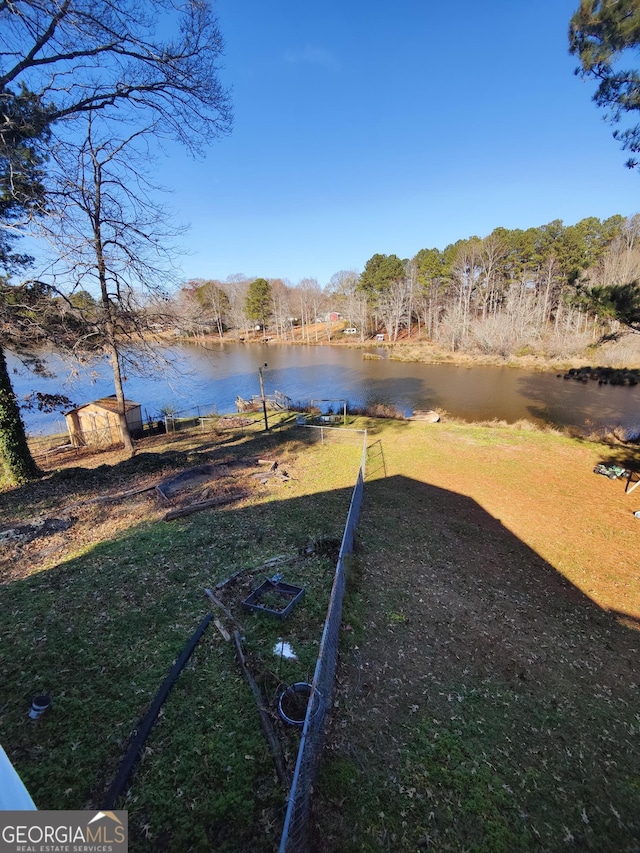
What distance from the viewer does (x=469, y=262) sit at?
48219mm

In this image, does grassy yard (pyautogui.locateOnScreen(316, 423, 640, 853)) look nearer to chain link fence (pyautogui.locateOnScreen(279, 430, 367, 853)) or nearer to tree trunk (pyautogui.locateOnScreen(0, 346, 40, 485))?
chain link fence (pyautogui.locateOnScreen(279, 430, 367, 853))

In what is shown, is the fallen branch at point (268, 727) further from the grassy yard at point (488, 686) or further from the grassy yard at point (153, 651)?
the grassy yard at point (488, 686)

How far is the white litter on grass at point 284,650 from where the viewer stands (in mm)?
4875

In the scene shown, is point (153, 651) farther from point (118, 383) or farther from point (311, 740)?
point (118, 383)

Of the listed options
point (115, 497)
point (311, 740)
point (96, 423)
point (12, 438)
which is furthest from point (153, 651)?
point (96, 423)

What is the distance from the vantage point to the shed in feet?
55.3

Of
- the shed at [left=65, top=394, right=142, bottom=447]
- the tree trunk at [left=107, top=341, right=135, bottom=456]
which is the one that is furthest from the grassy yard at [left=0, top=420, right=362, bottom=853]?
the shed at [left=65, top=394, right=142, bottom=447]

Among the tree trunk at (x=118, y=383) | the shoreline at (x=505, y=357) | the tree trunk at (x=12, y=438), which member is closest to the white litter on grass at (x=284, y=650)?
the tree trunk at (x=12, y=438)

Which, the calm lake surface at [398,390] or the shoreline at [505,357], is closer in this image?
the calm lake surface at [398,390]

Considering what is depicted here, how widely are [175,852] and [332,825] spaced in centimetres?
136

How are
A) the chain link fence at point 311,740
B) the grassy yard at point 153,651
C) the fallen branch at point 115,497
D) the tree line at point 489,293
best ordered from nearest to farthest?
1. the chain link fence at point 311,740
2. the grassy yard at point 153,651
3. the fallen branch at point 115,497
4. the tree line at point 489,293

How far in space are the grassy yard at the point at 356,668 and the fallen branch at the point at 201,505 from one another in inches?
10.6

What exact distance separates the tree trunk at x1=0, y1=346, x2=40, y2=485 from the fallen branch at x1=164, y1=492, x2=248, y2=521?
17.0ft

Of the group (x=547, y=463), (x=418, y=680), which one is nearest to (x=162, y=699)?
(x=418, y=680)
